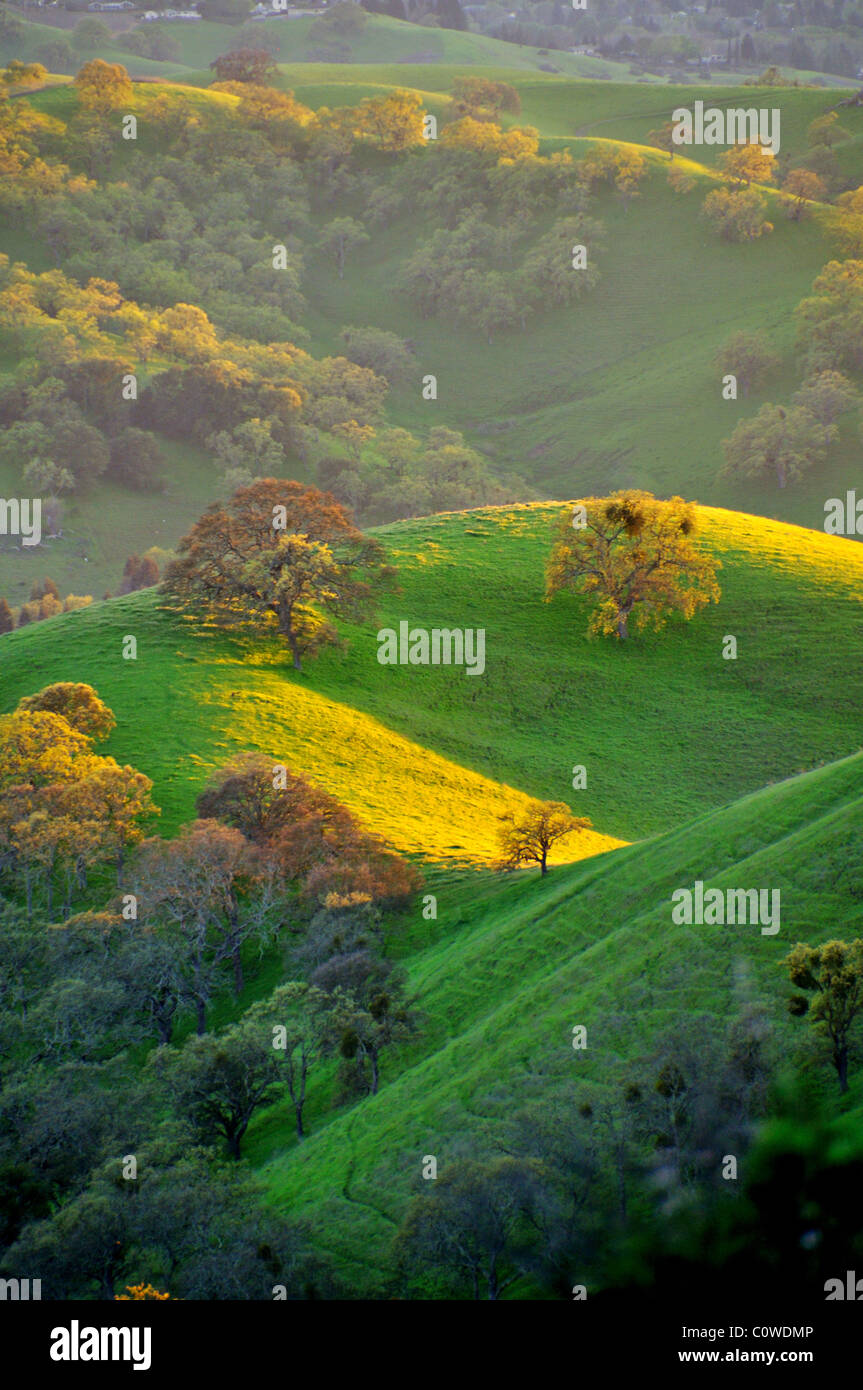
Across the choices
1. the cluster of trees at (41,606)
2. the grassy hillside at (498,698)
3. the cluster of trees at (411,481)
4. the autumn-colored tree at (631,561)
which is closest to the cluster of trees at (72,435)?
the cluster of trees at (41,606)

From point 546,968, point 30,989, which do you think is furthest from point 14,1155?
point 546,968

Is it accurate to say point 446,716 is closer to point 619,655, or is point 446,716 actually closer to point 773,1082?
point 619,655

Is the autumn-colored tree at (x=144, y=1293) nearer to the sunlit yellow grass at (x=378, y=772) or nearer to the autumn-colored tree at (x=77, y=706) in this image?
the sunlit yellow grass at (x=378, y=772)

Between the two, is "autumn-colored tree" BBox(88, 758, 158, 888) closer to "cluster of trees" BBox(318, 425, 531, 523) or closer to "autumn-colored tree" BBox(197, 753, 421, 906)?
"autumn-colored tree" BBox(197, 753, 421, 906)

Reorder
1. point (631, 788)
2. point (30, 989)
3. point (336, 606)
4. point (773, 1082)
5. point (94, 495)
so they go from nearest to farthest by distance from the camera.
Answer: point (773, 1082), point (30, 989), point (631, 788), point (336, 606), point (94, 495)

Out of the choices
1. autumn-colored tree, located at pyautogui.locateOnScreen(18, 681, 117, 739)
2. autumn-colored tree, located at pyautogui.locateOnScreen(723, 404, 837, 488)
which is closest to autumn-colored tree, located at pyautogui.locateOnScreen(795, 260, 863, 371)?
autumn-colored tree, located at pyautogui.locateOnScreen(723, 404, 837, 488)

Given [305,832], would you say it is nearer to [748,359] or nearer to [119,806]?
[119,806]
